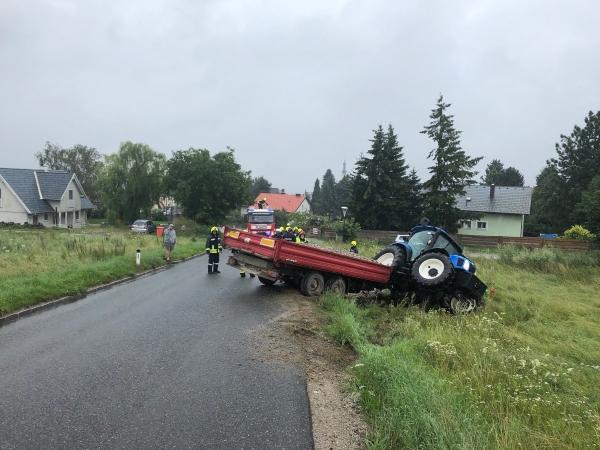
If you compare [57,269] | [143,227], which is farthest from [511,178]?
[57,269]

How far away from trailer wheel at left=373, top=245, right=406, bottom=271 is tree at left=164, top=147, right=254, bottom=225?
118 ft

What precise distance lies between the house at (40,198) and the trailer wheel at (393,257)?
4124 centimetres

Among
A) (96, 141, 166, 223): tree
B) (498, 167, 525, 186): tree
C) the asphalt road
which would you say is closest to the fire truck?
the asphalt road

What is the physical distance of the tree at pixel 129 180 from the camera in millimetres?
48344

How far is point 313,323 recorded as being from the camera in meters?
8.39

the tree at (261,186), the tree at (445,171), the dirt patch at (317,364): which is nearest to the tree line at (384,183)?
the tree at (445,171)

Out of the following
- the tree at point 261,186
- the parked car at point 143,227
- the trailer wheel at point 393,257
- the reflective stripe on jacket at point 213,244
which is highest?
the tree at point 261,186

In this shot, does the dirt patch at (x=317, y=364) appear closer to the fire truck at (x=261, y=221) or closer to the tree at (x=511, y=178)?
the fire truck at (x=261, y=221)

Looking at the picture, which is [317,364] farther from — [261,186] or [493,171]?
[261,186]

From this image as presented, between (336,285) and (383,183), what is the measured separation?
30046mm

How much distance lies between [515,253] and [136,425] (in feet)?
77.6

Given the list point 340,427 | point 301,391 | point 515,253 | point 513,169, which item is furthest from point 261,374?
point 513,169

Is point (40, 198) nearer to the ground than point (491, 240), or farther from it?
farther from it

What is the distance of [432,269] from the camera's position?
32.2 feet
